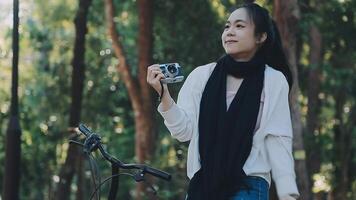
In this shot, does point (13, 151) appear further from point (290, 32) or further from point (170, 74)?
point (170, 74)

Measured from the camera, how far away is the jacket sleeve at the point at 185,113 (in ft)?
14.8

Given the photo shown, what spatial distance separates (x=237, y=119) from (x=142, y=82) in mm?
12455

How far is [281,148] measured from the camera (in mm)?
4543

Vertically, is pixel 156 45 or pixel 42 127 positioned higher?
pixel 156 45

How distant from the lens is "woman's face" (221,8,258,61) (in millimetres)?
4730

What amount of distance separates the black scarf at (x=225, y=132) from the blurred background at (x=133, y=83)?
17.4 feet

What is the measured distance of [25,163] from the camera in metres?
24.0

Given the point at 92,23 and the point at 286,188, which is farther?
the point at 92,23

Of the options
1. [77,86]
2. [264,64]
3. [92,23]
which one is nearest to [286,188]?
[264,64]

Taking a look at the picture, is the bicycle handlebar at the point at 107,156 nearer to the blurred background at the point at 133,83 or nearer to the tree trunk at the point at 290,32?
the blurred background at the point at 133,83

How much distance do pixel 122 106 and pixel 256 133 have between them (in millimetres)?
20205

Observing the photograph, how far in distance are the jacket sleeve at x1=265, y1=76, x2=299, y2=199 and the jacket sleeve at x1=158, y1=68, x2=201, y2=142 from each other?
411 millimetres

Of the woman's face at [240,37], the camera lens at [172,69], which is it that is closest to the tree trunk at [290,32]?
the woman's face at [240,37]

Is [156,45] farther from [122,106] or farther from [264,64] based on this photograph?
[264,64]
